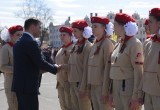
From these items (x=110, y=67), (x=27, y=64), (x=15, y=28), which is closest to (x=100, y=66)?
(x=110, y=67)

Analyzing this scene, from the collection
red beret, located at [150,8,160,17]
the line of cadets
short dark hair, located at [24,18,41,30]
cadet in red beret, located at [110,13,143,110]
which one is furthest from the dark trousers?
red beret, located at [150,8,160,17]

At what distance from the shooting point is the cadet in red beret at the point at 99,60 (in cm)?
621

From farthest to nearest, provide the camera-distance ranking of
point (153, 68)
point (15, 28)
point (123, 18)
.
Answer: point (15, 28), point (123, 18), point (153, 68)

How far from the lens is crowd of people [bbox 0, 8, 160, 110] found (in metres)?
4.91

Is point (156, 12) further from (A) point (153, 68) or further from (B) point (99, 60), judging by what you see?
(B) point (99, 60)

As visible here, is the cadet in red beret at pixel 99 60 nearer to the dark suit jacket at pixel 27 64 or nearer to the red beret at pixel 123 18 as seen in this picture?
the red beret at pixel 123 18

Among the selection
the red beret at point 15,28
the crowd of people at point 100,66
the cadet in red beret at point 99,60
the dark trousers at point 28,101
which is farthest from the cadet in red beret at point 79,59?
the dark trousers at point 28,101

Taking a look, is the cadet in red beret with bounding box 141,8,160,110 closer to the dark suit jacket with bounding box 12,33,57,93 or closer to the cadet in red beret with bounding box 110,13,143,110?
the cadet in red beret with bounding box 110,13,143,110

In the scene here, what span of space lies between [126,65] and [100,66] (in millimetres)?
850

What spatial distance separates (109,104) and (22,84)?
1.46m

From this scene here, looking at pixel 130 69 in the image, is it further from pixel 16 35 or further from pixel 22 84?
pixel 16 35

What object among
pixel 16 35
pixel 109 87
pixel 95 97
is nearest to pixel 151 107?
pixel 109 87

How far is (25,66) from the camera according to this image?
566cm

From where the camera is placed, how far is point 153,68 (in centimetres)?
477
